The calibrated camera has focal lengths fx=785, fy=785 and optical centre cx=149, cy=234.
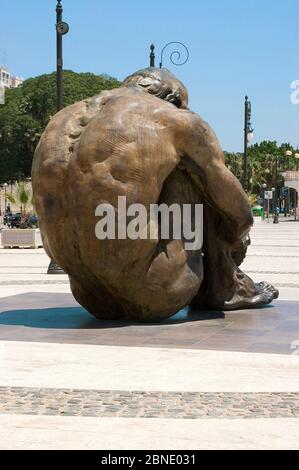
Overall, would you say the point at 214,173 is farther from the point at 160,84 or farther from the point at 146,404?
the point at 146,404

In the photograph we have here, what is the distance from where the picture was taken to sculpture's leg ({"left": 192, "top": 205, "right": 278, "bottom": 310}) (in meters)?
9.49

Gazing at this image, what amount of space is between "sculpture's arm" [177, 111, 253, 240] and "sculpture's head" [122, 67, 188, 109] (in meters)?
0.65

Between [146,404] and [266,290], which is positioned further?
[266,290]

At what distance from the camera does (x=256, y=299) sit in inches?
398

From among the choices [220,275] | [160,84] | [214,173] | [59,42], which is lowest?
[220,275]

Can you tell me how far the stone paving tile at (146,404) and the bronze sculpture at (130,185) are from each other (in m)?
2.76

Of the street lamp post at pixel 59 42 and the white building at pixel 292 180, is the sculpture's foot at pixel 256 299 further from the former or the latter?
the white building at pixel 292 180

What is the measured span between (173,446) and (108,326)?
4.48 meters

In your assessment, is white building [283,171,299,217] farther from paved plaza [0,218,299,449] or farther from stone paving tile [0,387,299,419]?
stone paving tile [0,387,299,419]

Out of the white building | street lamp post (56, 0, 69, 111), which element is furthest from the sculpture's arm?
the white building

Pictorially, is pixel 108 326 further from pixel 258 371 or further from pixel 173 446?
pixel 173 446

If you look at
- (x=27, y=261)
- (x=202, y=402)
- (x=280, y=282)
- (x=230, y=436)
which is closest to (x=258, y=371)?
(x=202, y=402)

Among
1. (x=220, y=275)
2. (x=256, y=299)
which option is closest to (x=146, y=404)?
(x=220, y=275)

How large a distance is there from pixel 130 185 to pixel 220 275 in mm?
2143
